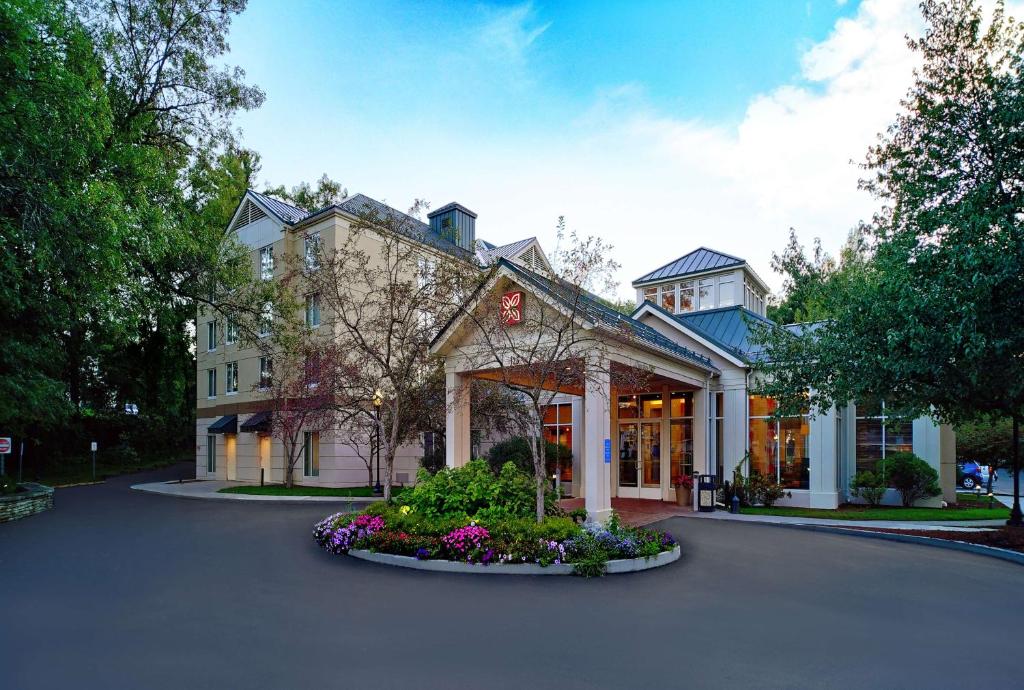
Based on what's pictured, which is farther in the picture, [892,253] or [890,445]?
[890,445]

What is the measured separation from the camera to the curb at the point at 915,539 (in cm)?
1105

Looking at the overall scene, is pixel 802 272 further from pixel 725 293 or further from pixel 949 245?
pixel 949 245

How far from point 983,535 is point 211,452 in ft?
107

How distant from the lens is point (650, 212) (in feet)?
87.1

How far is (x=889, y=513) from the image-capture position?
16500 millimetres

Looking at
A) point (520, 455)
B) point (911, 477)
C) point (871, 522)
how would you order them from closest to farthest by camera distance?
point (871, 522), point (911, 477), point (520, 455)

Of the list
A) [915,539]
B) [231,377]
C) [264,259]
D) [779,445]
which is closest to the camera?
[915,539]

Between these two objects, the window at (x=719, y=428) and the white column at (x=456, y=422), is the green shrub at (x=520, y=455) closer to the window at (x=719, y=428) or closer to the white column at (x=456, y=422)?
the white column at (x=456, y=422)

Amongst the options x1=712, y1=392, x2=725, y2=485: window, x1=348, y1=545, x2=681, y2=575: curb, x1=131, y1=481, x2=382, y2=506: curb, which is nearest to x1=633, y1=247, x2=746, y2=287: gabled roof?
x1=712, y1=392, x2=725, y2=485: window

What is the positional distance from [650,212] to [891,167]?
14442 millimetres

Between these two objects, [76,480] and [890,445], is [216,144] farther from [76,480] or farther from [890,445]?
[76,480]

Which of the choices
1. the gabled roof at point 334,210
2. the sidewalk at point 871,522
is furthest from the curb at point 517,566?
the gabled roof at point 334,210

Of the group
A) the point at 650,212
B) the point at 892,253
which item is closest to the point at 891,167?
the point at 892,253

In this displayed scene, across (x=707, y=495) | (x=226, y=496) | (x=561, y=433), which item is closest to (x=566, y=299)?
(x=707, y=495)
